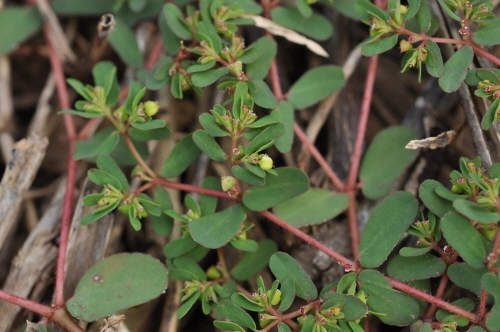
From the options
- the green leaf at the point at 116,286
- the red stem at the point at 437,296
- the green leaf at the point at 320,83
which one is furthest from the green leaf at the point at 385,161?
the green leaf at the point at 116,286

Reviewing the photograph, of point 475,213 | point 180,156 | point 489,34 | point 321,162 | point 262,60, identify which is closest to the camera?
point 475,213

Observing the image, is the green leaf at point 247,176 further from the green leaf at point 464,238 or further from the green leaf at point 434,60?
the green leaf at point 434,60

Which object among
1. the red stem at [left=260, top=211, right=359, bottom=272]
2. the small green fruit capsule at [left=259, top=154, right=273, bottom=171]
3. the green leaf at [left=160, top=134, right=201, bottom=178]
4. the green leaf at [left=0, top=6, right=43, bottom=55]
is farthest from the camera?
the green leaf at [left=0, top=6, right=43, bottom=55]

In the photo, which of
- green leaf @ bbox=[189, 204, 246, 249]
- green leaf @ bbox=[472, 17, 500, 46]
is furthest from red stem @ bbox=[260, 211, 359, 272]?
green leaf @ bbox=[472, 17, 500, 46]

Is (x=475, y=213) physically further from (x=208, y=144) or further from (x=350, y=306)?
(x=208, y=144)

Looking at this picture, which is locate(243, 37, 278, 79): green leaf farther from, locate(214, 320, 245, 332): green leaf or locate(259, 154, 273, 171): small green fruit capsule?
locate(214, 320, 245, 332): green leaf

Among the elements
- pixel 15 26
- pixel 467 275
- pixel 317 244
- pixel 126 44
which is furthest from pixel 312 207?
pixel 15 26

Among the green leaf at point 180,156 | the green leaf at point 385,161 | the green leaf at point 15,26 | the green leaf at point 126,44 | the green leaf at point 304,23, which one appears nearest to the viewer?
the green leaf at point 180,156
